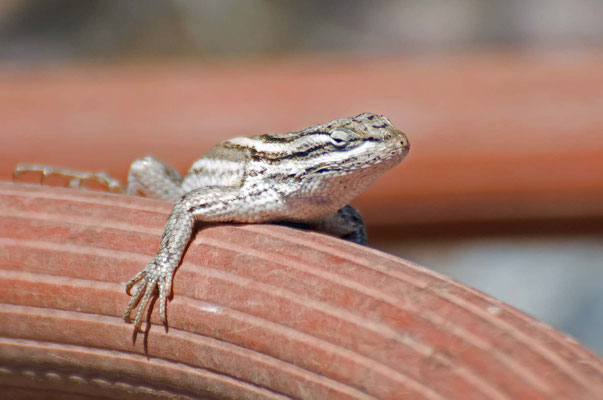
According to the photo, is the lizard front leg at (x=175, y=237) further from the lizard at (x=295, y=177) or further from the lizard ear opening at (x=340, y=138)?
the lizard ear opening at (x=340, y=138)

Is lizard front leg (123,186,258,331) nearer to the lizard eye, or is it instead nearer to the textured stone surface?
the textured stone surface

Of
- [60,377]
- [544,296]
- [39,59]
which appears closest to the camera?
[60,377]

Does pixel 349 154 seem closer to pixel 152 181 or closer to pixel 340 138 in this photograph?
pixel 340 138

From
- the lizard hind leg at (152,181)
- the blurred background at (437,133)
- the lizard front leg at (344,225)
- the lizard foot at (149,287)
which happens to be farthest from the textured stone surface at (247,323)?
the blurred background at (437,133)

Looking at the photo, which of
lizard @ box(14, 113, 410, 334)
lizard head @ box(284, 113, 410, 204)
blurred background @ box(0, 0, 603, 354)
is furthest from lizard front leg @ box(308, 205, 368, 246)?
blurred background @ box(0, 0, 603, 354)

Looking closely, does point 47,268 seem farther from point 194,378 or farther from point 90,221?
point 194,378

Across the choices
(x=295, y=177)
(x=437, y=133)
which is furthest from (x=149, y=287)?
(x=437, y=133)

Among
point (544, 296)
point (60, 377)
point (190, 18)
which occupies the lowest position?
point (60, 377)

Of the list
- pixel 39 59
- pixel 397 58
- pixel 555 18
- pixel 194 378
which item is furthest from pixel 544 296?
pixel 39 59
